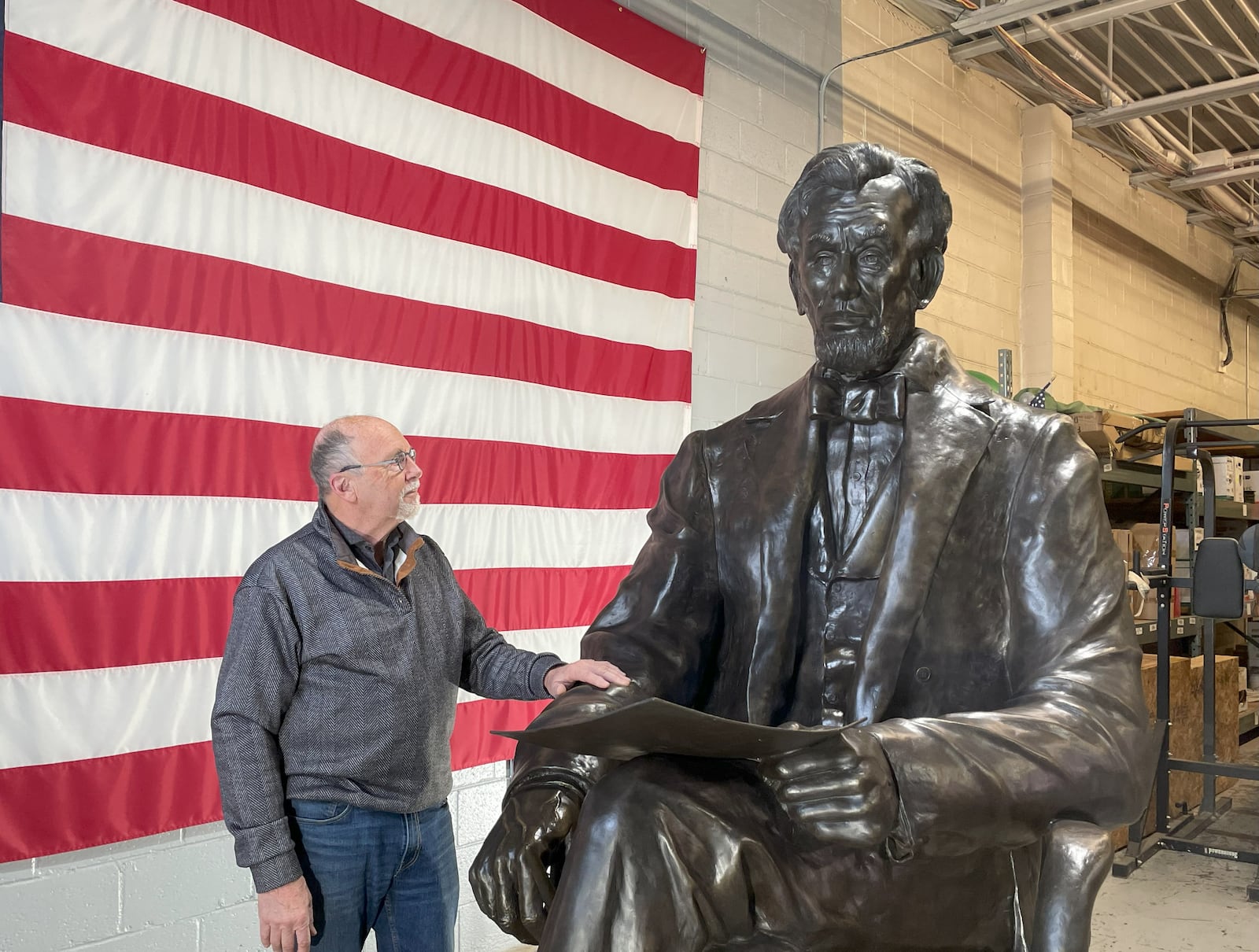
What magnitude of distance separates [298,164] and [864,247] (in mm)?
1974

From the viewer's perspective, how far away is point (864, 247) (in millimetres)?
1614

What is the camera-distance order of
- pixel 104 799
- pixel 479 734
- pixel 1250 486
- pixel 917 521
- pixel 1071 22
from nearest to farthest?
pixel 917 521 < pixel 104 799 < pixel 479 734 < pixel 1071 22 < pixel 1250 486

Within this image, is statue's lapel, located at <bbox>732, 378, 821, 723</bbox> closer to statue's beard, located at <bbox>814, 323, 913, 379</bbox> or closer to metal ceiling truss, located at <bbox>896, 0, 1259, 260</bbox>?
statue's beard, located at <bbox>814, 323, 913, 379</bbox>

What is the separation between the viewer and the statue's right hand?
4.61ft

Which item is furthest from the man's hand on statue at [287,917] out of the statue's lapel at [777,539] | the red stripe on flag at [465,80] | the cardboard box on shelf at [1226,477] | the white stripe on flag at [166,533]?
the cardboard box on shelf at [1226,477]

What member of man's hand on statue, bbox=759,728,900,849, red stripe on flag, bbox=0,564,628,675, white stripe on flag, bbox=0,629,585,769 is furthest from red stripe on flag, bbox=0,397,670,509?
man's hand on statue, bbox=759,728,900,849

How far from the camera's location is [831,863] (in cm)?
133

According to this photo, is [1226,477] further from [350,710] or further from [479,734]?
[350,710]

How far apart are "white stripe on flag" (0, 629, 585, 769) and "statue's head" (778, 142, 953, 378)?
6.06 ft

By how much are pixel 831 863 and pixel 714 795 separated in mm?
171

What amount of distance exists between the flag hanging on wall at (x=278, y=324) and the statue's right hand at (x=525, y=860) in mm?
1507

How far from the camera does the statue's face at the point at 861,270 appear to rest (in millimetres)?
1611

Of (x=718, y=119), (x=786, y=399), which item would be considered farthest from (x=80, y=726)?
(x=718, y=119)

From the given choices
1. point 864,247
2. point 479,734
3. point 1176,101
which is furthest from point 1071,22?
point 864,247
